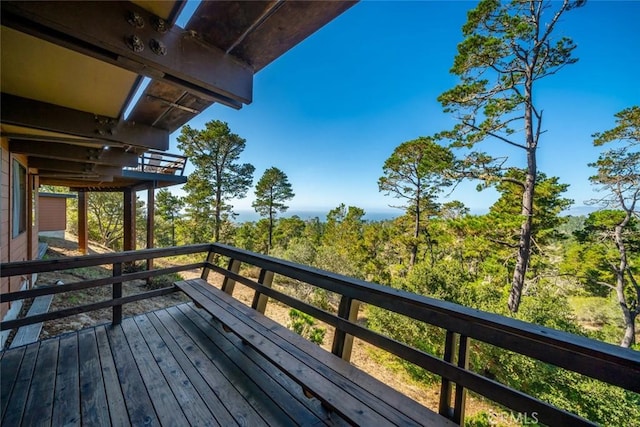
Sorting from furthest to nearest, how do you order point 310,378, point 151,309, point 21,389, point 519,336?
point 151,309 < point 21,389 < point 310,378 < point 519,336

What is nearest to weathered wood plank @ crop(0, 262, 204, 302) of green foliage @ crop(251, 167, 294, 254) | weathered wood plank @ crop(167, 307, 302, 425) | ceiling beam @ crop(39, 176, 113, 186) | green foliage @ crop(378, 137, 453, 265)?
weathered wood plank @ crop(167, 307, 302, 425)

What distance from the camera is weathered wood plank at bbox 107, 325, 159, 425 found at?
144 centimetres

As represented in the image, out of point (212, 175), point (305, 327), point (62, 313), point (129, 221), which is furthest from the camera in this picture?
point (212, 175)

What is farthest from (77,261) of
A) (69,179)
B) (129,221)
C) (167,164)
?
(69,179)

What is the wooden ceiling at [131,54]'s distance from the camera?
999 millimetres

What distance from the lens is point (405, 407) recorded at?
1.25 meters

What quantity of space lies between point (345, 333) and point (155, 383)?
136cm

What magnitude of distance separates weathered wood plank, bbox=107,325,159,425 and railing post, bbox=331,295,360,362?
1.12 meters

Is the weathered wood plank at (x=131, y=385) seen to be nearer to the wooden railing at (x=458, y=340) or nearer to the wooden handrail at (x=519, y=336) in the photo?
the wooden railing at (x=458, y=340)

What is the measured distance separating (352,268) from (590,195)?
10.4 metres

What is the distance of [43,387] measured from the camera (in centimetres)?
165

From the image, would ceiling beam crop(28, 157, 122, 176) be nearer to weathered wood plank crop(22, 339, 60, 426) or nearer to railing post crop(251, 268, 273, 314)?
weathered wood plank crop(22, 339, 60, 426)

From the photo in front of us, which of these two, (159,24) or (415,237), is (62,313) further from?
(415,237)

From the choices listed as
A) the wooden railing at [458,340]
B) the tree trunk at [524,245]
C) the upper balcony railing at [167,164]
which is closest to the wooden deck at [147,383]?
the wooden railing at [458,340]
